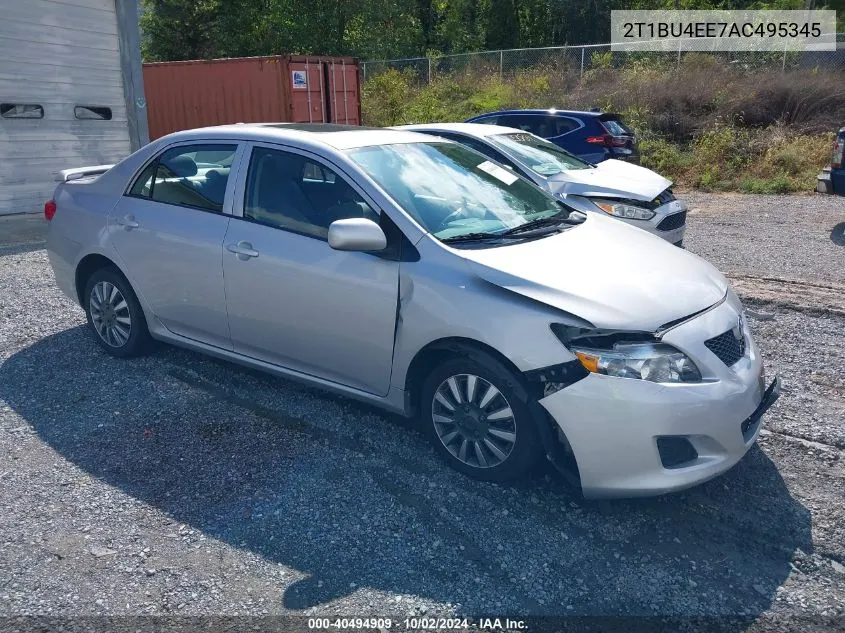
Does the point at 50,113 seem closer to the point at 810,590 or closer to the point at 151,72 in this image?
the point at 151,72

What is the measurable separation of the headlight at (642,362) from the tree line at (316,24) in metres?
28.1

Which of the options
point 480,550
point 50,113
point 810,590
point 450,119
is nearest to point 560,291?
point 480,550

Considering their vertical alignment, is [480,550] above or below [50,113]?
below

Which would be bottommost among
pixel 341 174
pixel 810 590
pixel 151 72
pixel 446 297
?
pixel 810 590

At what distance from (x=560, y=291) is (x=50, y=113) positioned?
1053 centimetres

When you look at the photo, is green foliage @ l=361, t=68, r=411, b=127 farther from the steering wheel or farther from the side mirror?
the side mirror

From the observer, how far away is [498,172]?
16.4 feet

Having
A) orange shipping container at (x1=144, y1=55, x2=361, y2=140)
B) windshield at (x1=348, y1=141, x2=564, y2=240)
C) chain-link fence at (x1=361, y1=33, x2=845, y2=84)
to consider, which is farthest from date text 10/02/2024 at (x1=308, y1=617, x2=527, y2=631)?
chain-link fence at (x1=361, y1=33, x2=845, y2=84)

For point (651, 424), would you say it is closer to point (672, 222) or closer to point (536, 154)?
point (672, 222)

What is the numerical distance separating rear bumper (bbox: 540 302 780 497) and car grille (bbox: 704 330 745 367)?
0.22 feet

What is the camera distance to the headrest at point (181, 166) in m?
5.05

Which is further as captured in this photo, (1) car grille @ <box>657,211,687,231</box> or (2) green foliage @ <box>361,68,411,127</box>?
(2) green foliage @ <box>361,68,411,127</box>

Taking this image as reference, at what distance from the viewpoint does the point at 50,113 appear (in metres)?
11.5

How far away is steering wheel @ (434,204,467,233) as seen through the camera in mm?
4129
